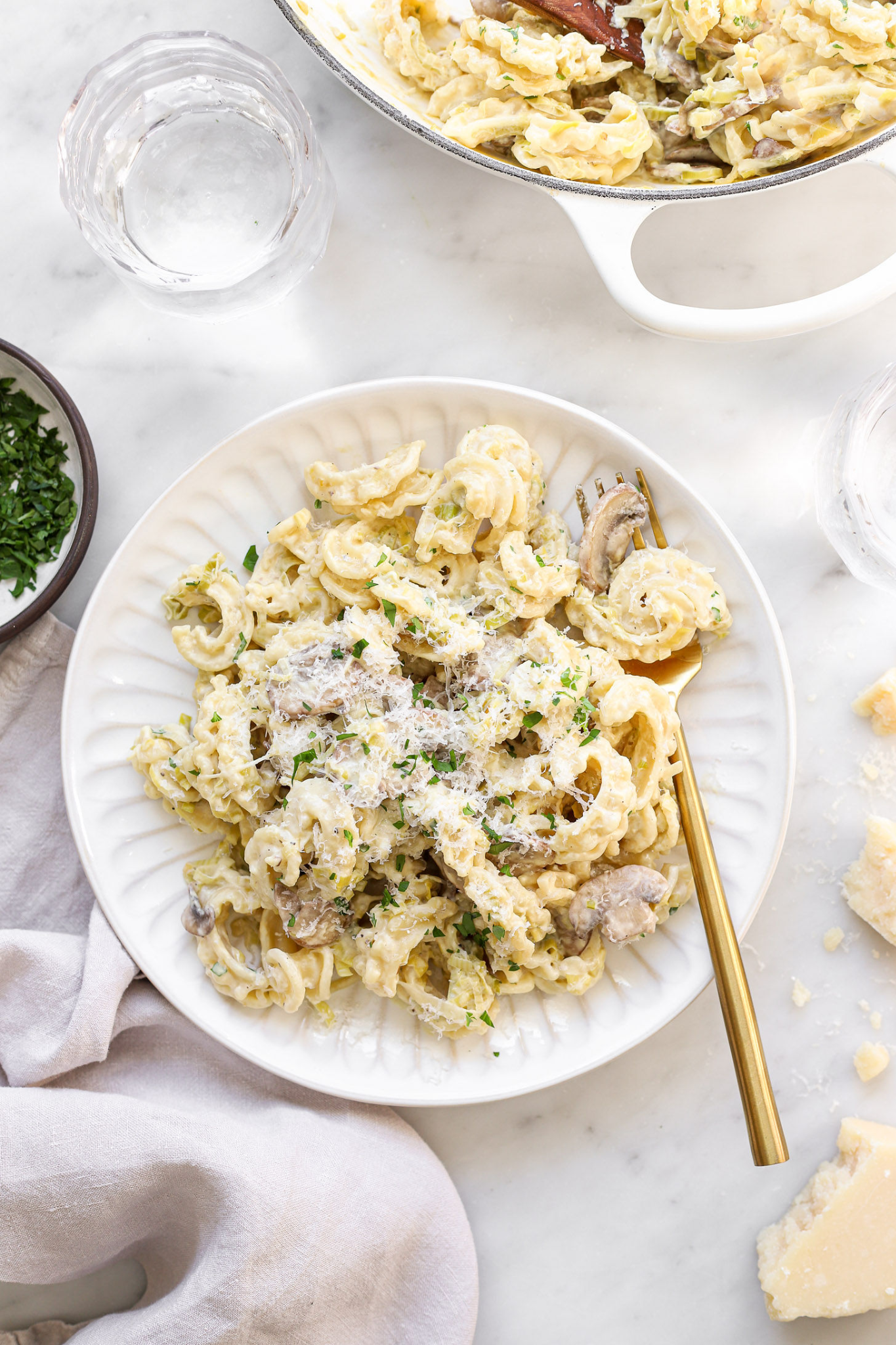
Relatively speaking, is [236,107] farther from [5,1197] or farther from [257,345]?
[5,1197]

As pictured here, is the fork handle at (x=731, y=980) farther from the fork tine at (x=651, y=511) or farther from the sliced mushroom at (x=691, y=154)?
the sliced mushroom at (x=691, y=154)

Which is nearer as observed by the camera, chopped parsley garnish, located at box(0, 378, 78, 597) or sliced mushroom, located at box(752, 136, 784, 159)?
sliced mushroom, located at box(752, 136, 784, 159)

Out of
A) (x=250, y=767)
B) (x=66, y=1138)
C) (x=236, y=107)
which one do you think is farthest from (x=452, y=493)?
(x=66, y=1138)

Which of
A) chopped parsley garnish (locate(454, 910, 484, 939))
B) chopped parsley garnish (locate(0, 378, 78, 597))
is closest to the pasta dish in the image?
chopped parsley garnish (locate(0, 378, 78, 597))

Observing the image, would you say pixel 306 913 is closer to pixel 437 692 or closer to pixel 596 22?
pixel 437 692

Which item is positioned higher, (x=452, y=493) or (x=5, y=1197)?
(x=452, y=493)

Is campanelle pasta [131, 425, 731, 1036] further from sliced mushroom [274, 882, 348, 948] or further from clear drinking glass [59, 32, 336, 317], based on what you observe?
clear drinking glass [59, 32, 336, 317]
